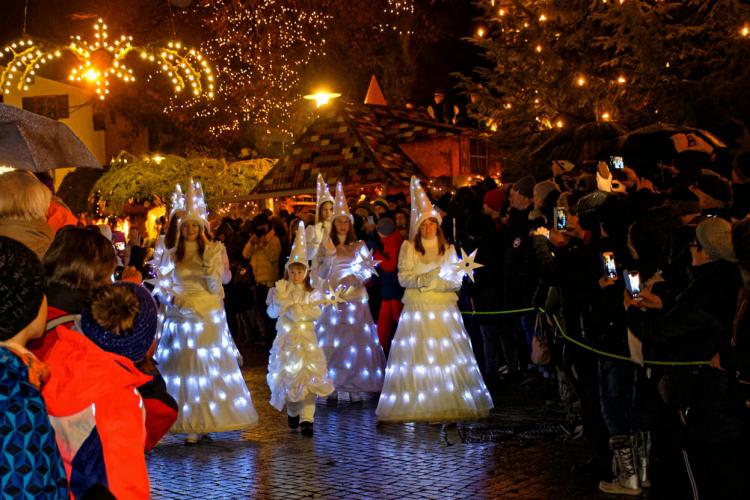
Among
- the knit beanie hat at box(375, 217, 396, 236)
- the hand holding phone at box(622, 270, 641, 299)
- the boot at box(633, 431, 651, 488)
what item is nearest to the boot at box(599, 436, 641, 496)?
the boot at box(633, 431, 651, 488)

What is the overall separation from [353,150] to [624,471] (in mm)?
14493

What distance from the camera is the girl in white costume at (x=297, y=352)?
11250 millimetres

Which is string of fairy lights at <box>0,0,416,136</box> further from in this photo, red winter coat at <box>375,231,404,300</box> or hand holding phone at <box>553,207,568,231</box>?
hand holding phone at <box>553,207,568,231</box>

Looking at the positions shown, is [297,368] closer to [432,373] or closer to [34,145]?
[432,373]

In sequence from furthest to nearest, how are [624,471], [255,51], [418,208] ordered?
[255,51] → [418,208] → [624,471]

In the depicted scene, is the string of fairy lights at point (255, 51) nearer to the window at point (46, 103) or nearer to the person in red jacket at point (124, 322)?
the window at point (46, 103)

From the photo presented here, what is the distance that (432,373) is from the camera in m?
11.6

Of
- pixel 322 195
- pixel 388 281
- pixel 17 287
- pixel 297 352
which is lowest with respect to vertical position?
pixel 17 287

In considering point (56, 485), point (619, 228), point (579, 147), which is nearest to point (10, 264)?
point (56, 485)

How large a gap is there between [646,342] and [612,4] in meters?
10.6

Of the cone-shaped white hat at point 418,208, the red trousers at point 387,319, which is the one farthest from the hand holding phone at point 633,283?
the red trousers at point 387,319

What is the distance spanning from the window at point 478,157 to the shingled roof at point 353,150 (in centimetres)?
37

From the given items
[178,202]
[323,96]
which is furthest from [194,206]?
[323,96]

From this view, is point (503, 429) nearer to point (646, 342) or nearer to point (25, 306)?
point (646, 342)
